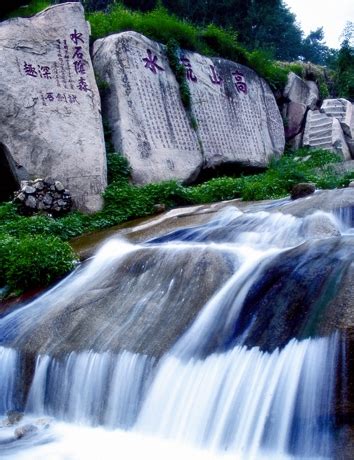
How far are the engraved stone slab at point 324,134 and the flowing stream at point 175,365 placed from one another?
8.16 m

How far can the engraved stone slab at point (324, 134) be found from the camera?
13172mm

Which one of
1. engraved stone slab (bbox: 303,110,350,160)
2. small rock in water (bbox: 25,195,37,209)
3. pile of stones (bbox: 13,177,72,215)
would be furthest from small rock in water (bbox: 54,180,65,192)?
engraved stone slab (bbox: 303,110,350,160)

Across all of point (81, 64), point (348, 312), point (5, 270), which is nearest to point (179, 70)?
point (81, 64)

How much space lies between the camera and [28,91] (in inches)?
344

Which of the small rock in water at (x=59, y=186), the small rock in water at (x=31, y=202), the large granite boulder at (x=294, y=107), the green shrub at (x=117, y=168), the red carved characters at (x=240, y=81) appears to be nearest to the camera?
the small rock in water at (x=31, y=202)

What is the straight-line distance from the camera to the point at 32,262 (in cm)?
593

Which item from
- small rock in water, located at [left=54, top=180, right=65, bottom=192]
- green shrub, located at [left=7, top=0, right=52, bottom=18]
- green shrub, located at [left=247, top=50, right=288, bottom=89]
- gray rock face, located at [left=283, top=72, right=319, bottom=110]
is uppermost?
green shrub, located at [left=7, top=0, right=52, bottom=18]

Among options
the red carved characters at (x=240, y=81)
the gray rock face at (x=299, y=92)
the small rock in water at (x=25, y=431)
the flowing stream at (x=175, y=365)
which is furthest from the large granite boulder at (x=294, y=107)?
the small rock in water at (x=25, y=431)

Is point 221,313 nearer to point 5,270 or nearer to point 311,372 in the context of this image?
point 311,372

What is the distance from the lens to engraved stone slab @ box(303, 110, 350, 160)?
43.2ft

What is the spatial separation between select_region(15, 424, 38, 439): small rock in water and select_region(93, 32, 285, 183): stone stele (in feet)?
20.0

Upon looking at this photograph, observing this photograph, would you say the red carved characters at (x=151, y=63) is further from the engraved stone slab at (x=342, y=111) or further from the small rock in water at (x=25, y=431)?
the small rock in water at (x=25, y=431)

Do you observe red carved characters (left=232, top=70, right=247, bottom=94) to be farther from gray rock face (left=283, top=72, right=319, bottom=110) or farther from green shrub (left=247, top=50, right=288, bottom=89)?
gray rock face (left=283, top=72, right=319, bottom=110)

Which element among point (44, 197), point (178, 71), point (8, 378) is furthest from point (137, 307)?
point (178, 71)
